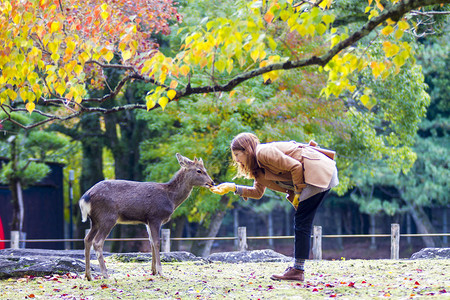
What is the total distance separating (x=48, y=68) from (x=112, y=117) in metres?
15.1

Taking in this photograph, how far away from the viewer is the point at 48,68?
6949 mm

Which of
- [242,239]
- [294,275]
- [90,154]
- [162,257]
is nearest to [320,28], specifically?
[294,275]

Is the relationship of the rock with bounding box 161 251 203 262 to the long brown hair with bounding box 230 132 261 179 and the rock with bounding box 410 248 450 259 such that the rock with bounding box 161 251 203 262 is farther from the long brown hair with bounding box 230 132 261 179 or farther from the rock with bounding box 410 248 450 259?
the long brown hair with bounding box 230 132 261 179

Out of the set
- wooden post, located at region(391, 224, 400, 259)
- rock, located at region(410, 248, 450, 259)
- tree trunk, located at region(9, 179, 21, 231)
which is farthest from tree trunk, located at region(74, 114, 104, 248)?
rock, located at region(410, 248, 450, 259)

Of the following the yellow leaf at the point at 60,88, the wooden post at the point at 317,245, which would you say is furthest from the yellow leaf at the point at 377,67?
the wooden post at the point at 317,245

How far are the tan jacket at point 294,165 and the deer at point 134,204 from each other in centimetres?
189

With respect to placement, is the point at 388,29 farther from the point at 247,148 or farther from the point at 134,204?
the point at 134,204

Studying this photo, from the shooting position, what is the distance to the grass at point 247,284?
20.8 feet

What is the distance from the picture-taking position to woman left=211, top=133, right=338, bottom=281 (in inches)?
269

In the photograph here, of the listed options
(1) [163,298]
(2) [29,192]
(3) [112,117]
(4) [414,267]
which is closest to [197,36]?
(1) [163,298]

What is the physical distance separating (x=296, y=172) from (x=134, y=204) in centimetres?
259

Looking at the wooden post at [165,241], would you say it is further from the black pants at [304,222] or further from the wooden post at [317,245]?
the black pants at [304,222]

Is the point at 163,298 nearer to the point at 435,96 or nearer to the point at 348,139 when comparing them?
the point at 348,139

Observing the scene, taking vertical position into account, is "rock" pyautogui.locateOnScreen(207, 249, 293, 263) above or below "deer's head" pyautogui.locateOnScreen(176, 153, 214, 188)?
below
